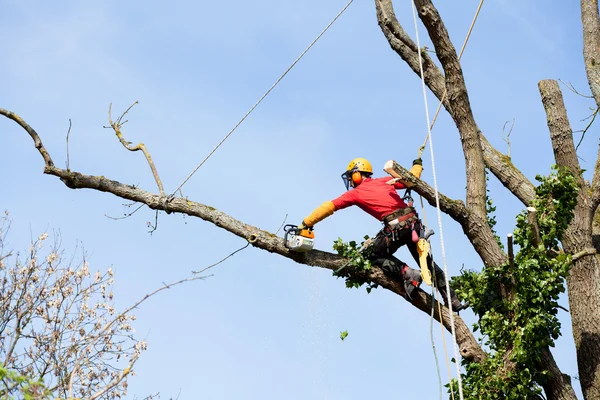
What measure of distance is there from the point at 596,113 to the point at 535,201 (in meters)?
2.64

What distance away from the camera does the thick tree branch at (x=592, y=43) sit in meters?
9.81

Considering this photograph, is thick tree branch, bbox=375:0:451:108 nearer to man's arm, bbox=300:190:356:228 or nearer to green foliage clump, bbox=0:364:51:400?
man's arm, bbox=300:190:356:228

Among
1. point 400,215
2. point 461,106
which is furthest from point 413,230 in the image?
point 461,106

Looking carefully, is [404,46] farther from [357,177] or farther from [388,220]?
[388,220]

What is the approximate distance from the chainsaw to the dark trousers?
586mm

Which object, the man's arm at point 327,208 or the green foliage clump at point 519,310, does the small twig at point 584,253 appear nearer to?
the green foliage clump at point 519,310

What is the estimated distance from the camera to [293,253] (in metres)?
7.89

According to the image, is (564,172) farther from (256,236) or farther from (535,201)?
(256,236)

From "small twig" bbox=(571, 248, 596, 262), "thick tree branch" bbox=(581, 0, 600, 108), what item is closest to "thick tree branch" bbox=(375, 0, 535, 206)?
"small twig" bbox=(571, 248, 596, 262)

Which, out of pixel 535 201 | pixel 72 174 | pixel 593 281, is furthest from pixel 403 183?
pixel 72 174

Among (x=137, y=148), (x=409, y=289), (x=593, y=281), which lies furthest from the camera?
(x=137, y=148)

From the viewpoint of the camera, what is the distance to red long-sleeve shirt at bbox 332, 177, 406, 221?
773cm

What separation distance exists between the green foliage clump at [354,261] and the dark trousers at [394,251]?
3.5 inches

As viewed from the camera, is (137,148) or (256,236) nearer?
(256,236)
